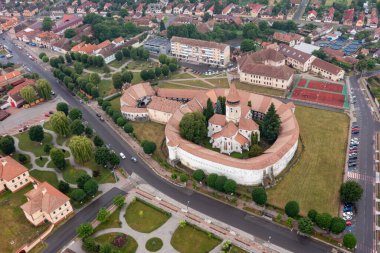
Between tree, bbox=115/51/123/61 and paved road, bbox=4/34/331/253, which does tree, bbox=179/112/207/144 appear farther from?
tree, bbox=115/51/123/61

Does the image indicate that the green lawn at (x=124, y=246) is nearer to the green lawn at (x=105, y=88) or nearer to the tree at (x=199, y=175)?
the tree at (x=199, y=175)

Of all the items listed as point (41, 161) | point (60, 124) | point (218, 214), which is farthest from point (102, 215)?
point (60, 124)

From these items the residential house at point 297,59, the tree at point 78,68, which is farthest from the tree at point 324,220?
the tree at point 78,68

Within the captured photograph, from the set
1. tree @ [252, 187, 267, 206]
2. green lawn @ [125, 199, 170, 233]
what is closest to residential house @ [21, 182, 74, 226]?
green lawn @ [125, 199, 170, 233]

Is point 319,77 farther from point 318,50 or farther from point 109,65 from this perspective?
point 109,65

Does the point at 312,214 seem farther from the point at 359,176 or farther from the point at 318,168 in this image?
the point at 359,176

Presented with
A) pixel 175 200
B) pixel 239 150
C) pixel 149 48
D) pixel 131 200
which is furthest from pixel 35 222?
pixel 149 48
